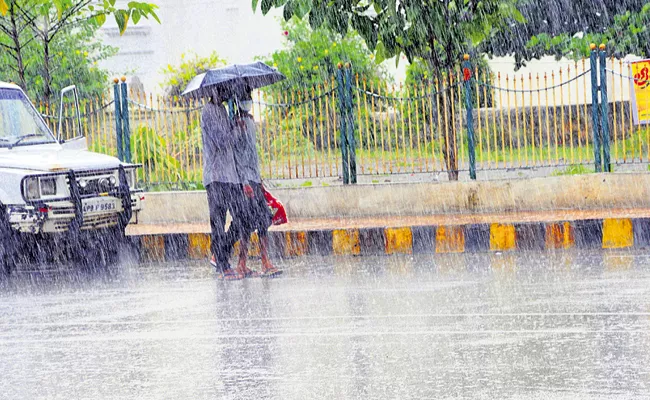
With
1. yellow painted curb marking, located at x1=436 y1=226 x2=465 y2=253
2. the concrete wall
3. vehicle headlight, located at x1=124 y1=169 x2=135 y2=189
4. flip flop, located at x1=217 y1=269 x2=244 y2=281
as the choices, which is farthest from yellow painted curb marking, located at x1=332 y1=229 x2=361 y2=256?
flip flop, located at x1=217 y1=269 x2=244 y2=281

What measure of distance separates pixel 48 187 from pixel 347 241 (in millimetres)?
3286

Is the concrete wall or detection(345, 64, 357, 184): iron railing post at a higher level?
detection(345, 64, 357, 184): iron railing post

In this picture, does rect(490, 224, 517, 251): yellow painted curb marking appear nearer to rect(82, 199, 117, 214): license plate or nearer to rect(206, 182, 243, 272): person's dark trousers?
rect(206, 182, 243, 272): person's dark trousers

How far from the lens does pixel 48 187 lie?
11.4m

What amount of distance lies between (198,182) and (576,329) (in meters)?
8.28

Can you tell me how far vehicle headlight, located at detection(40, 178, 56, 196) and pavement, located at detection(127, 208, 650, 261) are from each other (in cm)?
209

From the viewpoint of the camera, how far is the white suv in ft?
36.9

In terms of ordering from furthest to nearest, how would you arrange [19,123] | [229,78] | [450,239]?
1. [450,239]
2. [19,123]
3. [229,78]

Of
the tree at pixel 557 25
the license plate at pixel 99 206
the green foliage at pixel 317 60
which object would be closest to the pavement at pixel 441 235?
the license plate at pixel 99 206

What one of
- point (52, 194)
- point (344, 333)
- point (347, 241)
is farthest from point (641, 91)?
point (344, 333)

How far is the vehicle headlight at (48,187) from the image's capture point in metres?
11.3

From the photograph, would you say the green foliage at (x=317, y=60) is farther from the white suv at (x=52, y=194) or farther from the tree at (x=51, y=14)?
the white suv at (x=52, y=194)

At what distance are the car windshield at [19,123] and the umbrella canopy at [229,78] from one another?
219 cm

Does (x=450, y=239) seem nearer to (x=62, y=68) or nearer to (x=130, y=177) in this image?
(x=130, y=177)
